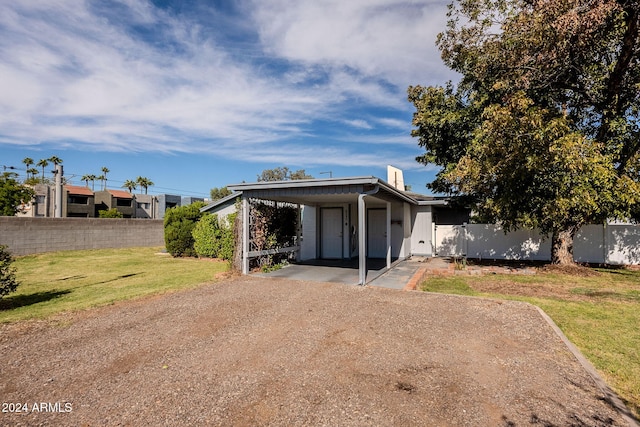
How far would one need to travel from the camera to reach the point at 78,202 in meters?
39.5

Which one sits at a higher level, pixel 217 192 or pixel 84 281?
pixel 217 192

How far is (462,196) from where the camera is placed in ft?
43.7

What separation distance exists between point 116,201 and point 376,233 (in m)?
41.7

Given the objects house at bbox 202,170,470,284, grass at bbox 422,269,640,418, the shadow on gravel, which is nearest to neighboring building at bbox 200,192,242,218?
house at bbox 202,170,470,284

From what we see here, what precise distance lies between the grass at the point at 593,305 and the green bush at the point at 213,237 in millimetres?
8895

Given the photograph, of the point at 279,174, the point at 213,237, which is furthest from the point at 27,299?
the point at 279,174

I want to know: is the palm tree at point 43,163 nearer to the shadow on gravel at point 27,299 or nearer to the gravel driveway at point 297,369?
the shadow on gravel at point 27,299

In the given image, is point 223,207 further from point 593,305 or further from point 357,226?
point 593,305

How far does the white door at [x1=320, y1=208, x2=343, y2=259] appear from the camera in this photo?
13.2 metres

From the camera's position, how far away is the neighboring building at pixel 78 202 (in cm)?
3822

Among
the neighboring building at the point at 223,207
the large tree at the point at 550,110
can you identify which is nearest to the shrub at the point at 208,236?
the neighboring building at the point at 223,207

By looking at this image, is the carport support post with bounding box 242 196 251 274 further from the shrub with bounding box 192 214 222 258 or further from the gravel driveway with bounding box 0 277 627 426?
the shrub with bounding box 192 214 222 258

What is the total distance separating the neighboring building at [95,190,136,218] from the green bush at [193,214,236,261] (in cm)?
3541

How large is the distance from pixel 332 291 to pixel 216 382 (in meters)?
4.45
